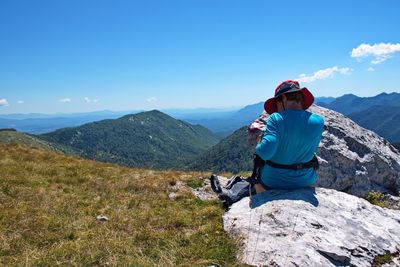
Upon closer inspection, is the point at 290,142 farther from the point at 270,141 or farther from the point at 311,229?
the point at 311,229

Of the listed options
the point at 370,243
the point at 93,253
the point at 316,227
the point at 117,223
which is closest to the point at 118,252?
the point at 93,253

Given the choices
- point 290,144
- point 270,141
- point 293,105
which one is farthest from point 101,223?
point 293,105

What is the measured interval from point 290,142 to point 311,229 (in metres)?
2.02

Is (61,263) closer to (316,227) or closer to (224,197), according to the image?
(316,227)

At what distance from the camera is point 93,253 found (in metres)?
5.71

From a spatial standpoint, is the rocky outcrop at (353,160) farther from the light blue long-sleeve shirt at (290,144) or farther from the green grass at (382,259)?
the green grass at (382,259)

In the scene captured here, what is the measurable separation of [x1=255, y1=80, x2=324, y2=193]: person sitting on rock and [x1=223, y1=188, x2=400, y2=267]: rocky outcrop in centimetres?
37

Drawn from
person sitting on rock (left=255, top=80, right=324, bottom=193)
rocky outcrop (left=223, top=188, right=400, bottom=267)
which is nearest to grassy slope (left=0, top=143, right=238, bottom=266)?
rocky outcrop (left=223, top=188, right=400, bottom=267)

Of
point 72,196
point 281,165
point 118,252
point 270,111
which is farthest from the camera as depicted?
point 72,196

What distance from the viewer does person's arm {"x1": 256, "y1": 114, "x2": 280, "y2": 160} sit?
707 centimetres

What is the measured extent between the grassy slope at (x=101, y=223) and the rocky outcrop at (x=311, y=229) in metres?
0.48

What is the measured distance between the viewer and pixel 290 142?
7.40 metres

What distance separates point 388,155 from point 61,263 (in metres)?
13.8

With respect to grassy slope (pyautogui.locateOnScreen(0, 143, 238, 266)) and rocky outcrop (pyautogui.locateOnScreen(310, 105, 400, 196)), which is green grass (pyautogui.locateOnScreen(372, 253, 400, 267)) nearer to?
grassy slope (pyautogui.locateOnScreen(0, 143, 238, 266))
